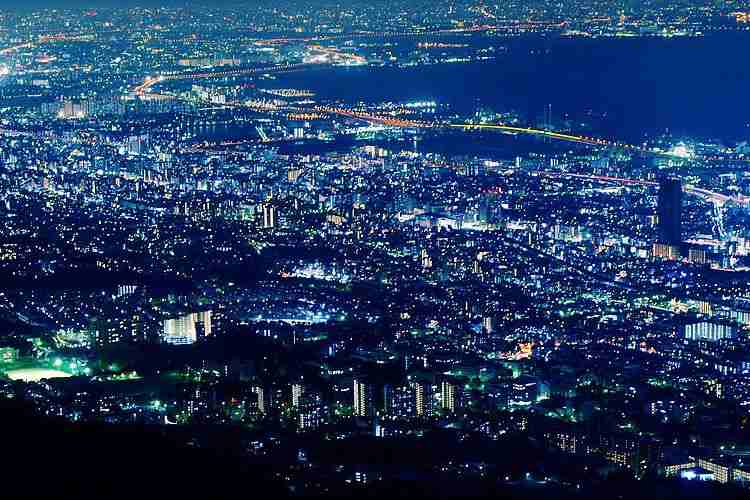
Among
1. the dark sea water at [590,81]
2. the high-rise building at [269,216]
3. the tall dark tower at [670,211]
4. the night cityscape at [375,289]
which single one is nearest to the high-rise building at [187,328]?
the night cityscape at [375,289]

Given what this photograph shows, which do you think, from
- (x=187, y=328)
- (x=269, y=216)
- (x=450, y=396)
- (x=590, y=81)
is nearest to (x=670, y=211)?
(x=269, y=216)

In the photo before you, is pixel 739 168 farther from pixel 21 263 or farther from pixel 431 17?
pixel 431 17

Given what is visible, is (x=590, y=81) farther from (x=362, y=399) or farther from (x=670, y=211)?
(x=362, y=399)

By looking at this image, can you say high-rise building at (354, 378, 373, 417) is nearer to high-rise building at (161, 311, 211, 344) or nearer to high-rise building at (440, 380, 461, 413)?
high-rise building at (440, 380, 461, 413)

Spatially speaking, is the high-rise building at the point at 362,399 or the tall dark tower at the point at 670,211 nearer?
the high-rise building at the point at 362,399

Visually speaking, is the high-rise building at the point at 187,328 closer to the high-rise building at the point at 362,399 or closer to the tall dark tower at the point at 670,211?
the high-rise building at the point at 362,399

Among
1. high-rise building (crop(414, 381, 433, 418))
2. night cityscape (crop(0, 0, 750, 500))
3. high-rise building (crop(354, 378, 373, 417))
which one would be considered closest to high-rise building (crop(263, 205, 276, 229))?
night cityscape (crop(0, 0, 750, 500))
